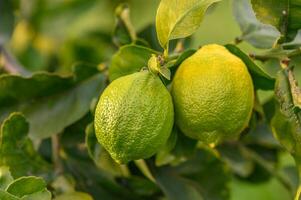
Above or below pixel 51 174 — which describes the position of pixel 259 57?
above

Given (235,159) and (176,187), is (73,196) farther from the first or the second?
(235,159)

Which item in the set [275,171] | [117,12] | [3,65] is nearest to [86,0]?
[3,65]

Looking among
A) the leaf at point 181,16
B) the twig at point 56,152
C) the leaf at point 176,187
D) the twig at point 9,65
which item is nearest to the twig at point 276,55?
the leaf at point 181,16

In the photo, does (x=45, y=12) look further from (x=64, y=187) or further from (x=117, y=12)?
(x=64, y=187)

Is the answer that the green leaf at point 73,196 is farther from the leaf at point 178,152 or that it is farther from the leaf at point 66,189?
the leaf at point 178,152

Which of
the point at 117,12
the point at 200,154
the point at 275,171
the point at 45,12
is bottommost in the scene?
the point at 275,171

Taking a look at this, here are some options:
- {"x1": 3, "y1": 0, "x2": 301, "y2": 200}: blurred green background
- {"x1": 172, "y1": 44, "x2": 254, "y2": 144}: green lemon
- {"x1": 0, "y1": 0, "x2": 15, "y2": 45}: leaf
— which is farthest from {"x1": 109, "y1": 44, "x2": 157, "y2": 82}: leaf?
{"x1": 3, "y1": 0, "x2": 301, "y2": 200}: blurred green background
